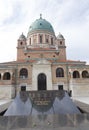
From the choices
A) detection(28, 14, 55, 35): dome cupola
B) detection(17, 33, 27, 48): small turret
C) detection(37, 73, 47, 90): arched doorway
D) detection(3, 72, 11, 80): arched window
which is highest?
detection(28, 14, 55, 35): dome cupola

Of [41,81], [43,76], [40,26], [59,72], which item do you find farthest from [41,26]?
[41,81]

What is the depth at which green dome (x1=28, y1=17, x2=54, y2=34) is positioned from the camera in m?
43.4

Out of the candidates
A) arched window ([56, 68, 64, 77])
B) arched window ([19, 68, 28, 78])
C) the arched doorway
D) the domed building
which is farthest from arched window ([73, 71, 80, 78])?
arched window ([19, 68, 28, 78])

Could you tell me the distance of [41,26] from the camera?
43.7 meters

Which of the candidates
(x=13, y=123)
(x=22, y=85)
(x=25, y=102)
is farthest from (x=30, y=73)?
(x=13, y=123)

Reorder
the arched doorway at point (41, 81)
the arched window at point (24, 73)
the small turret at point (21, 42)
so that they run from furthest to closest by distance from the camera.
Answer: the small turret at point (21, 42), the arched window at point (24, 73), the arched doorway at point (41, 81)

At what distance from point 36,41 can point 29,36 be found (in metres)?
2.51

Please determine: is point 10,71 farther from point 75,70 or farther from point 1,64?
point 75,70

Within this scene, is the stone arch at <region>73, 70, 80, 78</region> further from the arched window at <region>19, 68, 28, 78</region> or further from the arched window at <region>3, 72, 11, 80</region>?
the arched window at <region>3, 72, 11, 80</region>

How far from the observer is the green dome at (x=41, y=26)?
4343 centimetres

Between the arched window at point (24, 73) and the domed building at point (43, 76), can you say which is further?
the arched window at point (24, 73)

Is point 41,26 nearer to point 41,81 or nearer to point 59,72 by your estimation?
point 59,72

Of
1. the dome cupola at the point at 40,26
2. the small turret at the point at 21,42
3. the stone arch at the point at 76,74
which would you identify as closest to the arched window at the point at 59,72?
the stone arch at the point at 76,74

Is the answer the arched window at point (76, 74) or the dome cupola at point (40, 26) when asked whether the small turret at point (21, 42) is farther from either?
the arched window at point (76, 74)
